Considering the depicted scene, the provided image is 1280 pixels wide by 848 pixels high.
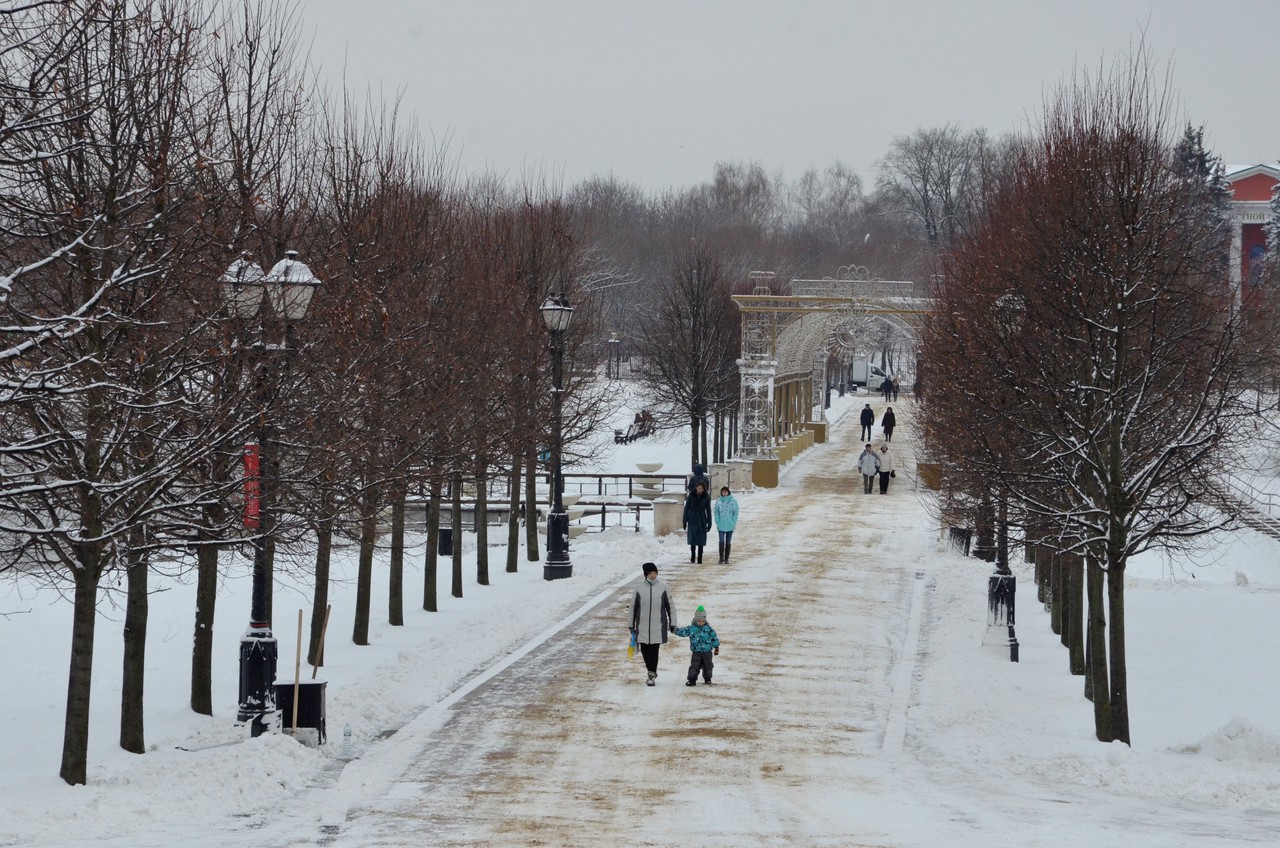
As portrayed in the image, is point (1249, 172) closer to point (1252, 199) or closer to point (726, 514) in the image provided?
point (1252, 199)

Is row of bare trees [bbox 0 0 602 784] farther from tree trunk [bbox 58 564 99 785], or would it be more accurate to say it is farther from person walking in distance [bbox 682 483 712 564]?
person walking in distance [bbox 682 483 712 564]

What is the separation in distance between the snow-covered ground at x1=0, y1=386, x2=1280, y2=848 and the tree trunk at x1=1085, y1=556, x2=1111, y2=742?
35 centimetres

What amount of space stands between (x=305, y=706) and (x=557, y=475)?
1214 centimetres

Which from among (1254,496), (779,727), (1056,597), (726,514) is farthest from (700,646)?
(1254,496)

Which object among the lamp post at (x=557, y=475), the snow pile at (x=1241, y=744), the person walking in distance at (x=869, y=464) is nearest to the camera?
the snow pile at (x=1241, y=744)

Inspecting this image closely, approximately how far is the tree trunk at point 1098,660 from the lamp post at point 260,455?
24.5 ft

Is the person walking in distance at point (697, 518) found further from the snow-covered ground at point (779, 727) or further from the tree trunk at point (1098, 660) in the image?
the tree trunk at point (1098, 660)

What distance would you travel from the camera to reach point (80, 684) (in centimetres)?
1073

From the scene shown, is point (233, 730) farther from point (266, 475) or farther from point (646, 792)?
point (646, 792)

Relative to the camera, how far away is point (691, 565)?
81.8 ft

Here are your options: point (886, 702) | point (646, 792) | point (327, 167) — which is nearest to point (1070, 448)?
point (886, 702)

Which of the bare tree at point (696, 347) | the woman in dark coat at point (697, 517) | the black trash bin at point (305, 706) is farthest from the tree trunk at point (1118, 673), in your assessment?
the bare tree at point (696, 347)

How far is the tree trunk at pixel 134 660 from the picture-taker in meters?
12.0

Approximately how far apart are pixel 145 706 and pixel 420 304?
6712mm
